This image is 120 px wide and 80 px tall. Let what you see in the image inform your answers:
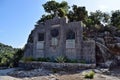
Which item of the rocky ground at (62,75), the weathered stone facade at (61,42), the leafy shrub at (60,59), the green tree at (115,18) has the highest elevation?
the green tree at (115,18)

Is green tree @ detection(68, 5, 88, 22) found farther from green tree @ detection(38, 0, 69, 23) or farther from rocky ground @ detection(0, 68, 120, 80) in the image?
rocky ground @ detection(0, 68, 120, 80)

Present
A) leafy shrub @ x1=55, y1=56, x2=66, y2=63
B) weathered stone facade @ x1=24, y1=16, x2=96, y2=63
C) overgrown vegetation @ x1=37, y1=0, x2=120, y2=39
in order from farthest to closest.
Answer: overgrown vegetation @ x1=37, y1=0, x2=120, y2=39 < weathered stone facade @ x1=24, y1=16, x2=96, y2=63 < leafy shrub @ x1=55, y1=56, x2=66, y2=63

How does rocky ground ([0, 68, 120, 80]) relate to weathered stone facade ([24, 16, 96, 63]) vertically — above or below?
below

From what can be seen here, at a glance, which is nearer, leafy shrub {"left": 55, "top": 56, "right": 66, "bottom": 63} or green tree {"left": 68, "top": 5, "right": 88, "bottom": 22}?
leafy shrub {"left": 55, "top": 56, "right": 66, "bottom": 63}

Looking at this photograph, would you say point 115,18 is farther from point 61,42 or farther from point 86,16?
point 61,42

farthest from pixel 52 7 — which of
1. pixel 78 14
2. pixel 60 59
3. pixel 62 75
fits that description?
pixel 62 75

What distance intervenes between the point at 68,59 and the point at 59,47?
2306mm

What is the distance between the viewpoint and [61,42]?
25188mm

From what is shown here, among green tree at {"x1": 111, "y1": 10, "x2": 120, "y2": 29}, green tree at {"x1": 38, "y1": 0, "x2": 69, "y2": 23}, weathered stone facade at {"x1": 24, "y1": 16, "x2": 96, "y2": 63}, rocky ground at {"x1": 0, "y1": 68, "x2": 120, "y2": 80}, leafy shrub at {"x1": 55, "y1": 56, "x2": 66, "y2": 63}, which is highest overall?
green tree at {"x1": 38, "y1": 0, "x2": 69, "y2": 23}

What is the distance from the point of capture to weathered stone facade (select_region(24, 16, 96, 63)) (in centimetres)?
2358

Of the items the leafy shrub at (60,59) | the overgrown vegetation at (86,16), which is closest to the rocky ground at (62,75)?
the leafy shrub at (60,59)

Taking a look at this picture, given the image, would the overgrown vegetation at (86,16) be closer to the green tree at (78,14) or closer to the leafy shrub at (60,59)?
the green tree at (78,14)

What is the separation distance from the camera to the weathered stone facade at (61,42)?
77.3 ft

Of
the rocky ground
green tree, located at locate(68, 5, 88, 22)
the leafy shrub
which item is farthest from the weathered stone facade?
green tree, located at locate(68, 5, 88, 22)
